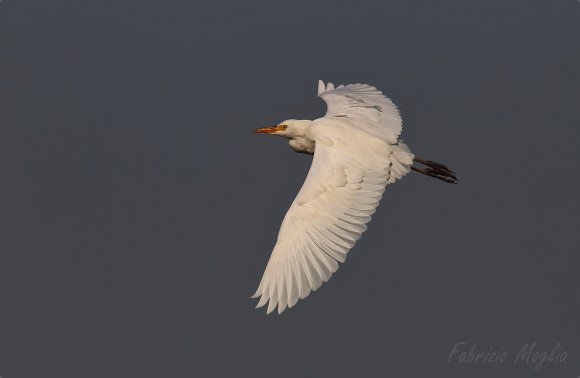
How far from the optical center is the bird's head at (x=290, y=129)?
17.0 meters

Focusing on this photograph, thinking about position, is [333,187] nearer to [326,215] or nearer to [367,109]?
[326,215]

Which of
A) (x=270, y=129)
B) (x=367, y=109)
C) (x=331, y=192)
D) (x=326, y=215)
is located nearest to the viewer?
(x=326, y=215)

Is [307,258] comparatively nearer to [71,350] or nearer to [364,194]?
[364,194]

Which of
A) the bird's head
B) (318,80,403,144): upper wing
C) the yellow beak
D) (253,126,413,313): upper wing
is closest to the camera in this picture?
(253,126,413,313): upper wing

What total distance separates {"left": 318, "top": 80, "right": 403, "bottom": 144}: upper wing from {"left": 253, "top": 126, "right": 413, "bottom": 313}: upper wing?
2.33 feet

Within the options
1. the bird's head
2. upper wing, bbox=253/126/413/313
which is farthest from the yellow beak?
upper wing, bbox=253/126/413/313

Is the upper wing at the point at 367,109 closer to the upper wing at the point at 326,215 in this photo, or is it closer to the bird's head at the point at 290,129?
the bird's head at the point at 290,129

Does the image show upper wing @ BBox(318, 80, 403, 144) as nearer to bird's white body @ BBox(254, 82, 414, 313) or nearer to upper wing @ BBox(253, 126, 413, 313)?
bird's white body @ BBox(254, 82, 414, 313)

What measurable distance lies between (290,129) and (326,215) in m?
3.50

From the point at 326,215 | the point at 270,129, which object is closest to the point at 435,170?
the point at 270,129

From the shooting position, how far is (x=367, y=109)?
56.0 feet

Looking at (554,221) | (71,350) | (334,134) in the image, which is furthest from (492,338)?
(334,134)

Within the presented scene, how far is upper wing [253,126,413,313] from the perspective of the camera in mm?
13273

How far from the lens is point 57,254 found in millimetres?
82938
